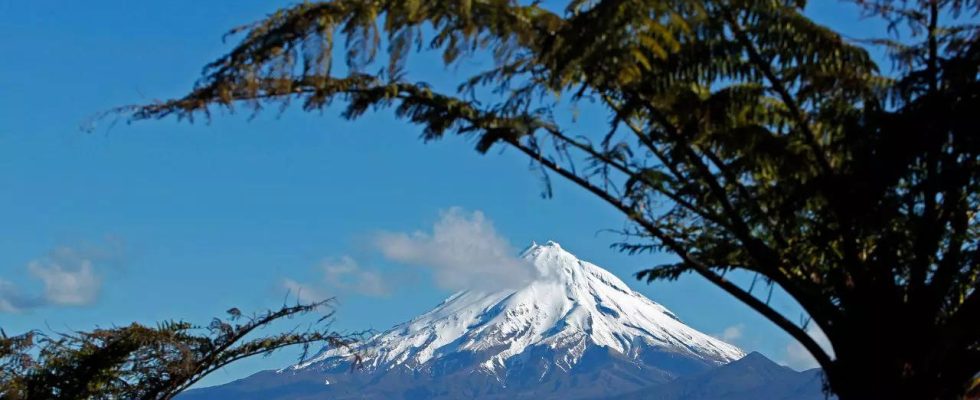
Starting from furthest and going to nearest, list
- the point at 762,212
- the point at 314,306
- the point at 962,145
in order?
the point at 314,306 < the point at 762,212 < the point at 962,145

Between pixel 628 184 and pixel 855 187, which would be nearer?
pixel 855 187

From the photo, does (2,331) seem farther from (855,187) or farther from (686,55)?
(855,187)

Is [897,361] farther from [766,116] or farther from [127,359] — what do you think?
[127,359]

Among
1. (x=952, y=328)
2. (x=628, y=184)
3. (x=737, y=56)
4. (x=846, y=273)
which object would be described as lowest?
(x=952, y=328)

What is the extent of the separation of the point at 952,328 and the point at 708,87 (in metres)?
1.79

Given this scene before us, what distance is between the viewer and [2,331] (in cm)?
934

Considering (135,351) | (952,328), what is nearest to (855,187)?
(952,328)

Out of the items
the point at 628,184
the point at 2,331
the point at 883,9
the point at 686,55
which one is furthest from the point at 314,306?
the point at 883,9

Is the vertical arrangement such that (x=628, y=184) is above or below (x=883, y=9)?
below

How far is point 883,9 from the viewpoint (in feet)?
19.3

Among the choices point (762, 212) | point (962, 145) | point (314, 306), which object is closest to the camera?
point (962, 145)

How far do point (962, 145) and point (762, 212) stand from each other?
106cm

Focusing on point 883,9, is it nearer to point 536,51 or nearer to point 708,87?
point 708,87

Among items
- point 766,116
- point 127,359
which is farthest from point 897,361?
point 127,359
